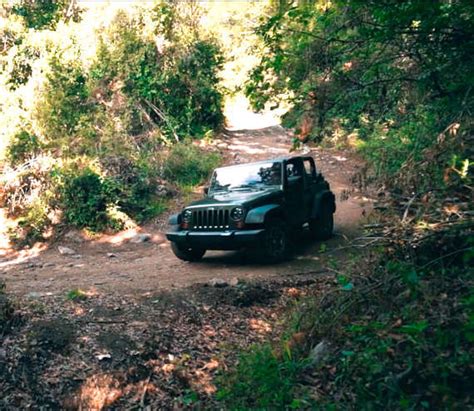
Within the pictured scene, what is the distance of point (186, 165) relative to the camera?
16.5 m

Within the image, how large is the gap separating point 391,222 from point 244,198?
3.55 metres

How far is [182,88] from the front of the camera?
777 inches

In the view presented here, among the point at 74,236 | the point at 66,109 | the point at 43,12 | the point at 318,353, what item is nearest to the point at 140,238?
the point at 74,236

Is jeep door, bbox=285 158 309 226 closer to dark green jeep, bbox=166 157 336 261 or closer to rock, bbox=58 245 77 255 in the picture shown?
dark green jeep, bbox=166 157 336 261

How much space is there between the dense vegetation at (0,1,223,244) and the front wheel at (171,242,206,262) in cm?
453

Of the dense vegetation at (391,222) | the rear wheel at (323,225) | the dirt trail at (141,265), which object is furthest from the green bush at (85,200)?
the dense vegetation at (391,222)

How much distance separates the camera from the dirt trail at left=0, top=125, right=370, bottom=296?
7.71m

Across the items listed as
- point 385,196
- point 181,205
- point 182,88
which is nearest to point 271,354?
point 385,196

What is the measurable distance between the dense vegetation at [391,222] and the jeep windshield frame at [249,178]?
1253 millimetres

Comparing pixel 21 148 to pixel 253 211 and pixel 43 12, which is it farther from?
pixel 43 12

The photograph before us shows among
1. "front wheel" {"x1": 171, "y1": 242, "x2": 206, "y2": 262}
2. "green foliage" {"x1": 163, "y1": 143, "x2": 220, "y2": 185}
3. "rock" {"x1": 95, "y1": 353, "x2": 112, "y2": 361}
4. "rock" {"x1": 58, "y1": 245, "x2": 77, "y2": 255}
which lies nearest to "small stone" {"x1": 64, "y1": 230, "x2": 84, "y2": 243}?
"rock" {"x1": 58, "y1": 245, "x2": 77, "y2": 255}

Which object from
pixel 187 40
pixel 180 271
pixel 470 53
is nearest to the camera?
pixel 470 53

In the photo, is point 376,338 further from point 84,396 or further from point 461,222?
→ point 84,396

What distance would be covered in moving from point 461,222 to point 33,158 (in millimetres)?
12282
